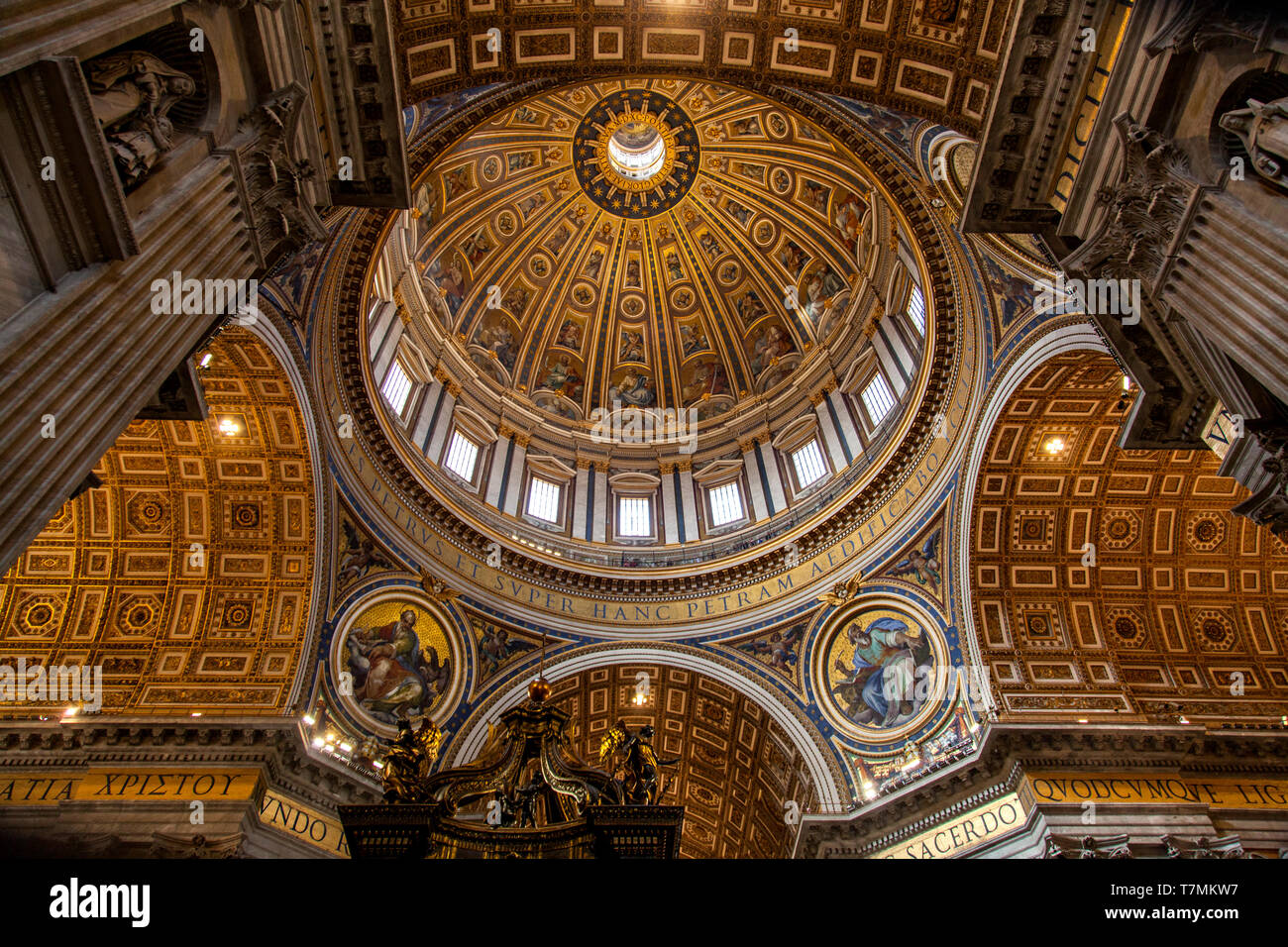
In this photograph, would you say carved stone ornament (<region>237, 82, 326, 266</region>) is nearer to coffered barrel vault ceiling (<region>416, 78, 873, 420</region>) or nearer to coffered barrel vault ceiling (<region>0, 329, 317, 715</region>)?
coffered barrel vault ceiling (<region>0, 329, 317, 715</region>)

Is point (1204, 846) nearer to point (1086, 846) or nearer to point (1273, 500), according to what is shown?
point (1086, 846)

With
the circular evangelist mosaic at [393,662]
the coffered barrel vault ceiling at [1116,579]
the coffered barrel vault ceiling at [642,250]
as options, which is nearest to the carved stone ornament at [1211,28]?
the coffered barrel vault ceiling at [1116,579]

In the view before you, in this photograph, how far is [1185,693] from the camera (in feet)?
57.0

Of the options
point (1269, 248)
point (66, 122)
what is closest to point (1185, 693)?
point (1269, 248)

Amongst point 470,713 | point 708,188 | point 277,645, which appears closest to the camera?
point 277,645

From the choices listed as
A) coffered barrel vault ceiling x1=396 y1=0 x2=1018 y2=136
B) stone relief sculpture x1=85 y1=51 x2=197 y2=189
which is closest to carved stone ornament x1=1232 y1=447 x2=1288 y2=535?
coffered barrel vault ceiling x1=396 y1=0 x2=1018 y2=136

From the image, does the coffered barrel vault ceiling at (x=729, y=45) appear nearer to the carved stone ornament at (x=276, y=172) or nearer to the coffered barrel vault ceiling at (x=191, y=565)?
the carved stone ornament at (x=276, y=172)

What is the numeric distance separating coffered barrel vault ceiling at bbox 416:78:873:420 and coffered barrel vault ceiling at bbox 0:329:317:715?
10397 mm

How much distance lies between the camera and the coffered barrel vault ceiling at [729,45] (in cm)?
1219

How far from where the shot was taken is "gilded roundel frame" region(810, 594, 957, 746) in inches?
711

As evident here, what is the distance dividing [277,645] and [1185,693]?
1866 centimetres

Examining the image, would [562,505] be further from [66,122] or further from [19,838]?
[66,122]

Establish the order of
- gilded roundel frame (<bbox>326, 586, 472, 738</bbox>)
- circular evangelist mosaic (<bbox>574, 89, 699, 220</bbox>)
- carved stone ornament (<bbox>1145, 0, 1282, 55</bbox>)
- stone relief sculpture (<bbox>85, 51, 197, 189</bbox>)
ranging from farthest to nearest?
circular evangelist mosaic (<bbox>574, 89, 699, 220</bbox>)
gilded roundel frame (<bbox>326, 586, 472, 738</bbox>)
carved stone ornament (<bbox>1145, 0, 1282, 55</bbox>)
stone relief sculpture (<bbox>85, 51, 197, 189</bbox>)

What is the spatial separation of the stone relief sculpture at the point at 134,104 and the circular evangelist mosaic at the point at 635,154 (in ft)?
78.4
